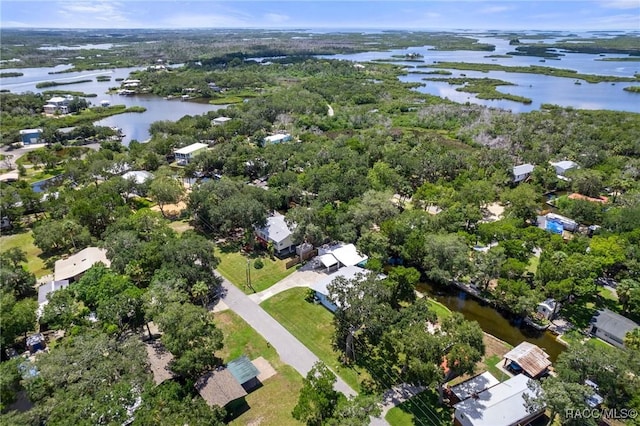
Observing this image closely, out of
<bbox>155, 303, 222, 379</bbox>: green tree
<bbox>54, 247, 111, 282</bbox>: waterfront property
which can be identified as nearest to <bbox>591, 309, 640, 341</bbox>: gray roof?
<bbox>155, 303, 222, 379</bbox>: green tree

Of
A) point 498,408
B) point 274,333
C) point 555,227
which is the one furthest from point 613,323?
point 274,333

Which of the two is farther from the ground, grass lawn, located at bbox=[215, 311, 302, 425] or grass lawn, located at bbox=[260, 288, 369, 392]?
grass lawn, located at bbox=[260, 288, 369, 392]

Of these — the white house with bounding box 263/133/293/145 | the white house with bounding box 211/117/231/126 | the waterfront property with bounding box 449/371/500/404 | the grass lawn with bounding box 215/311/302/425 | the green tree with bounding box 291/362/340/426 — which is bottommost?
the grass lawn with bounding box 215/311/302/425

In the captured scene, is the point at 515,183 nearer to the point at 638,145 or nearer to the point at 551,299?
the point at 638,145

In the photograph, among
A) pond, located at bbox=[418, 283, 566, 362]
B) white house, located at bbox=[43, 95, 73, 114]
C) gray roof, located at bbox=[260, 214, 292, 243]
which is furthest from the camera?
white house, located at bbox=[43, 95, 73, 114]

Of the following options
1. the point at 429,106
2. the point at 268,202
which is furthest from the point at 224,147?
the point at 429,106

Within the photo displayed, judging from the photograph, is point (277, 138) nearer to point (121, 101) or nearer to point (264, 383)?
point (264, 383)

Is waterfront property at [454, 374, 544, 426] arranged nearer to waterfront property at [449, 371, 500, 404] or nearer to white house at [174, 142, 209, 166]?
waterfront property at [449, 371, 500, 404]
